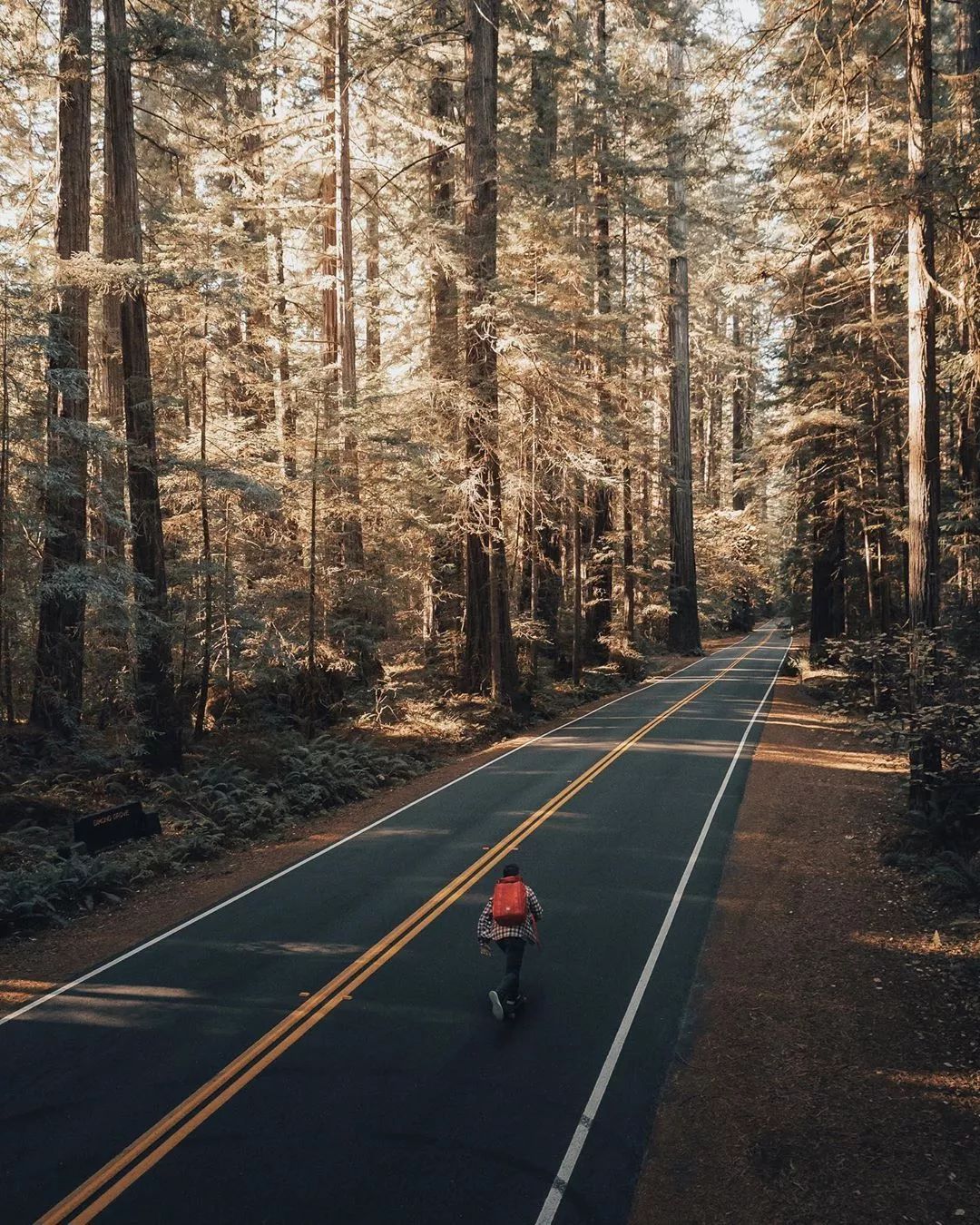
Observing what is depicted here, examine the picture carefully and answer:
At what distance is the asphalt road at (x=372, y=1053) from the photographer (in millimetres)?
5410

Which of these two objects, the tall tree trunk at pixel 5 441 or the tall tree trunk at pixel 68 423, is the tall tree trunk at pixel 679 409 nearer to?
the tall tree trunk at pixel 68 423

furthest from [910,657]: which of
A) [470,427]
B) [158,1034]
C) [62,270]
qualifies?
[62,270]

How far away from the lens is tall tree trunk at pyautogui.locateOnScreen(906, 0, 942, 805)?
1080cm

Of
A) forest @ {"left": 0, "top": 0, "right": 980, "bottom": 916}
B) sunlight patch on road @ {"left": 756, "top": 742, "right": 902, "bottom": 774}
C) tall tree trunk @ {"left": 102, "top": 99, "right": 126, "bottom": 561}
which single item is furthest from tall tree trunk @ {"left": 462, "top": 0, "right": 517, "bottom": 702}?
tall tree trunk @ {"left": 102, "top": 99, "right": 126, "bottom": 561}

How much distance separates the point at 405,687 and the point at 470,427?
7.02 metres

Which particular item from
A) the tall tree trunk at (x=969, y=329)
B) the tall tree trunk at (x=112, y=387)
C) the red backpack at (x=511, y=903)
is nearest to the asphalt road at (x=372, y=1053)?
the red backpack at (x=511, y=903)

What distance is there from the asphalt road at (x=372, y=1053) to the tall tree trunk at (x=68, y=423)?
6246 millimetres

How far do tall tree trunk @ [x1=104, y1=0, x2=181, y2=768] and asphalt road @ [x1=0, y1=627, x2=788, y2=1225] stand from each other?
513cm

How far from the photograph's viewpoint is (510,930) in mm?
7688

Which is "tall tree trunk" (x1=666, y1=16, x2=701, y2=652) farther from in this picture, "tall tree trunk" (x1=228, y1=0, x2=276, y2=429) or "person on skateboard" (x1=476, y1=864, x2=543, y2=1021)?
"person on skateboard" (x1=476, y1=864, x2=543, y2=1021)

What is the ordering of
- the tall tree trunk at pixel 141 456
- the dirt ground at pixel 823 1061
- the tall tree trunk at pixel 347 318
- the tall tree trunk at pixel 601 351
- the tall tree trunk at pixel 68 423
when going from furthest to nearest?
the tall tree trunk at pixel 601 351 < the tall tree trunk at pixel 347 318 < the tall tree trunk at pixel 141 456 < the tall tree trunk at pixel 68 423 < the dirt ground at pixel 823 1061

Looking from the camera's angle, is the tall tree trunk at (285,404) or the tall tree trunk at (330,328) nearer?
the tall tree trunk at (285,404)

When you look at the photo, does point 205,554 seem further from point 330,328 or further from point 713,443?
point 713,443

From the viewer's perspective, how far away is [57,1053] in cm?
705
